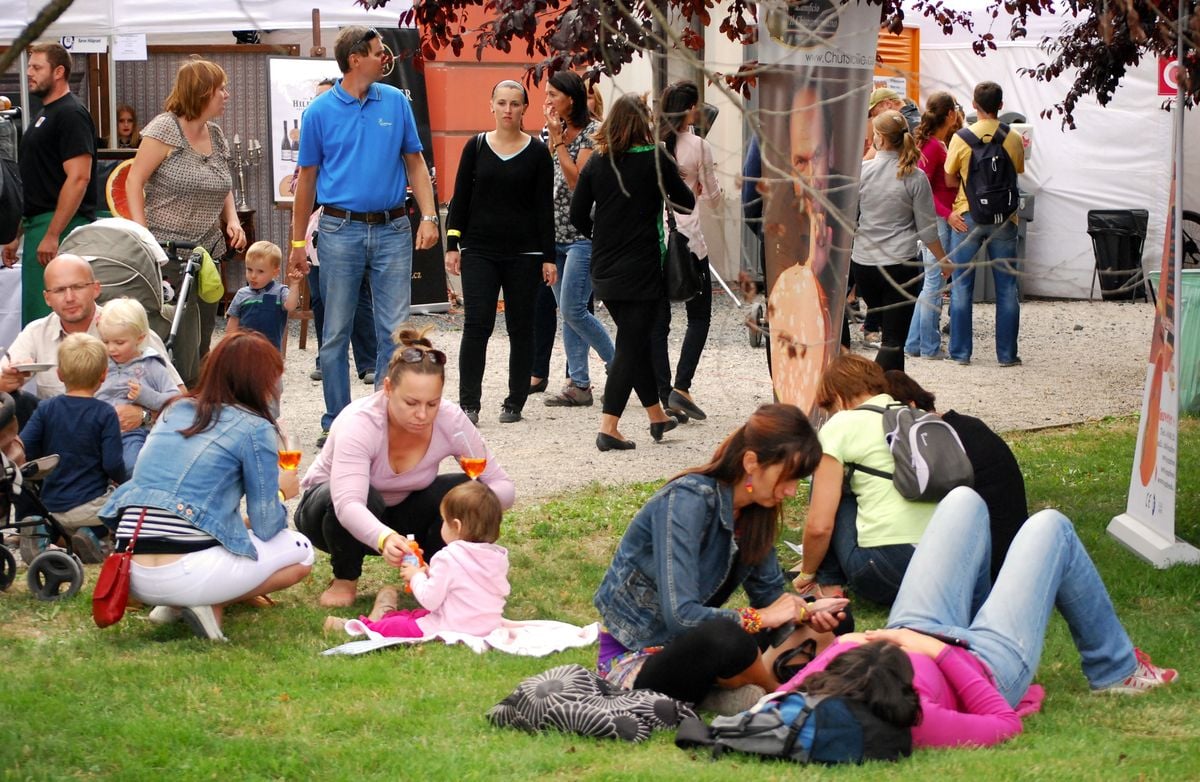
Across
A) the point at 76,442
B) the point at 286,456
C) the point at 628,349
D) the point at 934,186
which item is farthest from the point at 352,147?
the point at 934,186

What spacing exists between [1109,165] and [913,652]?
13765 mm

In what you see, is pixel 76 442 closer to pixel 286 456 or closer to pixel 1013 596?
pixel 286 456

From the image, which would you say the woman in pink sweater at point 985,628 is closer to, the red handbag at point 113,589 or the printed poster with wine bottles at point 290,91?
the red handbag at point 113,589

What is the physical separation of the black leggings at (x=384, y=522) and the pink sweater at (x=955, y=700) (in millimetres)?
1946

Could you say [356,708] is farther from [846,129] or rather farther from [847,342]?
[847,342]

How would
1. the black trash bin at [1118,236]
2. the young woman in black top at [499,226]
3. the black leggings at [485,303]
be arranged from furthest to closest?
1. the black trash bin at [1118,236]
2. the black leggings at [485,303]
3. the young woman in black top at [499,226]

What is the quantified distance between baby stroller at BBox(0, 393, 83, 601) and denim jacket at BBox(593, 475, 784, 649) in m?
2.25

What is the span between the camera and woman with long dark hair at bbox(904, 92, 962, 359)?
11.8m

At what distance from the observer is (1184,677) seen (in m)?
5.04

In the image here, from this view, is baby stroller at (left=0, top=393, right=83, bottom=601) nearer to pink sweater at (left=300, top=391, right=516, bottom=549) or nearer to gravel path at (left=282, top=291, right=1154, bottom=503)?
pink sweater at (left=300, top=391, right=516, bottom=549)

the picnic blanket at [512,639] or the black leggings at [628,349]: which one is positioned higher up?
the black leggings at [628,349]

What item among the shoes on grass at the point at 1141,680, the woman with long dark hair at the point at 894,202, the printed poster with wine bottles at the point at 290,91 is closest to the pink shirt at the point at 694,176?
the woman with long dark hair at the point at 894,202

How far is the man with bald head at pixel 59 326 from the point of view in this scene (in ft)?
22.4

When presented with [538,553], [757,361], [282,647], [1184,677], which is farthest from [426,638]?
[757,361]
